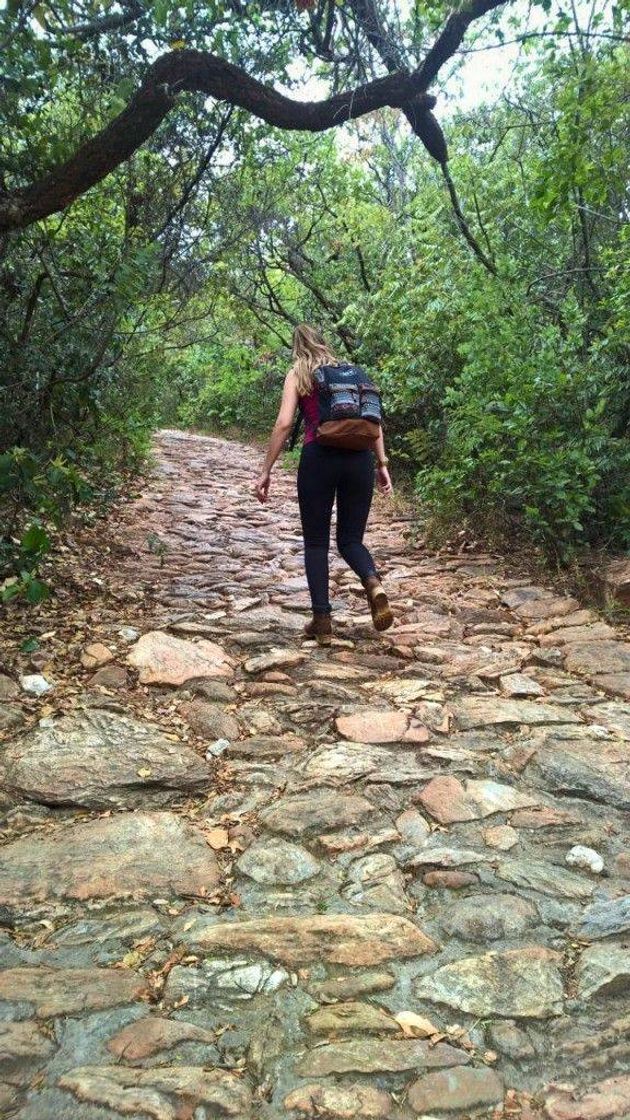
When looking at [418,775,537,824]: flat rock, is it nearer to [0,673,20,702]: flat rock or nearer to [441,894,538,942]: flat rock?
[441,894,538,942]: flat rock

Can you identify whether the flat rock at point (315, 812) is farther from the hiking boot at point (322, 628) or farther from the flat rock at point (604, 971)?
the hiking boot at point (322, 628)

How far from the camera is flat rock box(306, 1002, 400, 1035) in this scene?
1.94m

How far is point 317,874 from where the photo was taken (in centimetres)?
268

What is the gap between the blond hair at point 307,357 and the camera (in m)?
4.62

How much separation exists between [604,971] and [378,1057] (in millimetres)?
705

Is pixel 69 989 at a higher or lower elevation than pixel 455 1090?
lower

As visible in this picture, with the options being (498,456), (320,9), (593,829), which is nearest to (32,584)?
(593,829)

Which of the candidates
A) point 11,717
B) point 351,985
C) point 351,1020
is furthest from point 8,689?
point 351,1020

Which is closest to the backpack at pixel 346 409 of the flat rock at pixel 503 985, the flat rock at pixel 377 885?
the flat rock at pixel 377 885

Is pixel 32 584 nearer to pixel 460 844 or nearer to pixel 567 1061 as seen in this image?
pixel 460 844

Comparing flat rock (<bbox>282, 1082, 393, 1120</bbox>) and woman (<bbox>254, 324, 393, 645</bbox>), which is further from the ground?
woman (<bbox>254, 324, 393, 645</bbox>)

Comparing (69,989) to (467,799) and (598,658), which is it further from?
(598,658)

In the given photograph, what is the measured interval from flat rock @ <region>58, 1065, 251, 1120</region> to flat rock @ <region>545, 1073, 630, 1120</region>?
673 millimetres

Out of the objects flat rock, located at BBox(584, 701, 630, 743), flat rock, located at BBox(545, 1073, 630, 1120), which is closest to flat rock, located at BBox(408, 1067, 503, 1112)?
flat rock, located at BBox(545, 1073, 630, 1120)
